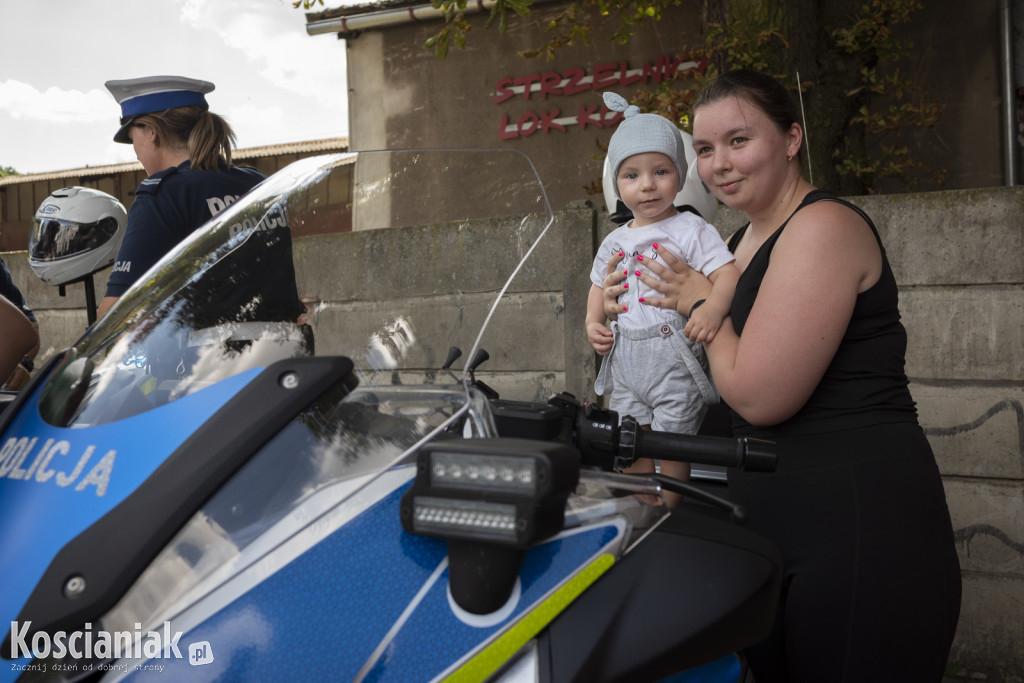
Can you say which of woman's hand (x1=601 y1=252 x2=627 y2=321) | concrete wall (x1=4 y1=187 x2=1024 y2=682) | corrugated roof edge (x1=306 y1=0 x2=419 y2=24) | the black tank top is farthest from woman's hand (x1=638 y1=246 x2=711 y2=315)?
corrugated roof edge (x1=306 y1=0 x2=419 y2=24)

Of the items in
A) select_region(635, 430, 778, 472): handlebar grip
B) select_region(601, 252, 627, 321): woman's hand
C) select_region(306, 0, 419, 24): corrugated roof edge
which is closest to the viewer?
select_region(635, 430, 778, 472): handlebar grip

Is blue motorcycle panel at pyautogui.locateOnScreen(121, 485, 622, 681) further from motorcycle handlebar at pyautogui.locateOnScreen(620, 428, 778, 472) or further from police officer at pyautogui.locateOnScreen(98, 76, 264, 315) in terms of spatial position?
police officer at pyautogui.locateOnScreen(98, 76, 264, 315)

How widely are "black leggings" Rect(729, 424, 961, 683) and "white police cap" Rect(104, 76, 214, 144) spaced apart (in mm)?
2533

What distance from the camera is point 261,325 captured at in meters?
1.12

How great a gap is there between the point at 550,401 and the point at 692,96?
4158 millimetres

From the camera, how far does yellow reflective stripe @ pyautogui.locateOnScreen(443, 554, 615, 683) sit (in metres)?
0.91

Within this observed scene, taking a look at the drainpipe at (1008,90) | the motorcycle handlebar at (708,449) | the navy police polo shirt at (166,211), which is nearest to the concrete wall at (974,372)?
the navy police polo shirt at (166,211)

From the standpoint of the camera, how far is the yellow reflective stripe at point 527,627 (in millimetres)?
913

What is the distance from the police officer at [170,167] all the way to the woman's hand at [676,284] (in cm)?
Result: 149

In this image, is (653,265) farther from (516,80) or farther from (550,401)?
(516,80)

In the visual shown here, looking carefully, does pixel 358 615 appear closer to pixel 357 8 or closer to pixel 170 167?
pixel 170 167

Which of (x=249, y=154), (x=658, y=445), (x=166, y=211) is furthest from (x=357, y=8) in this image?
(x=658, y=445)

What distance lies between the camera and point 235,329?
1113mm

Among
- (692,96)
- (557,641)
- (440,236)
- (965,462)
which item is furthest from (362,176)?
(692,96)
